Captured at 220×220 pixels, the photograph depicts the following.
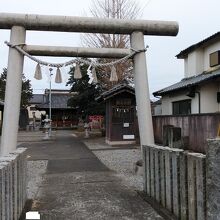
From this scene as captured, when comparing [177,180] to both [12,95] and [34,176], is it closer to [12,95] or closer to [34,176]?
[12,95]

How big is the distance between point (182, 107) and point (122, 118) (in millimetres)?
3557

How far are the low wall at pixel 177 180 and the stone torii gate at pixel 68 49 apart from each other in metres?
1.81

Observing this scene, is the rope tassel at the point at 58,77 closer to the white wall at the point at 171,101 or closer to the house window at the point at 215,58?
the white wall at the point at 171,101

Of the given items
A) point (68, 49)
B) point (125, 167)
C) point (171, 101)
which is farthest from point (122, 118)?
point (68, 49)

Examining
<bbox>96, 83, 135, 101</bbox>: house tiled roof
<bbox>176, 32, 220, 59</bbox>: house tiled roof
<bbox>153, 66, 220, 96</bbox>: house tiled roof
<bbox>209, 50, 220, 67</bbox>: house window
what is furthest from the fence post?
<bbox>96, 83, 135, 101</bbox>: house tiled roof

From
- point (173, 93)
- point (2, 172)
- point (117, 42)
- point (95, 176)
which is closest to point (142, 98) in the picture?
point (95, 176)

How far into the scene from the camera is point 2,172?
423cm

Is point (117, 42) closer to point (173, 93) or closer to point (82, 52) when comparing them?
point (173, 93)

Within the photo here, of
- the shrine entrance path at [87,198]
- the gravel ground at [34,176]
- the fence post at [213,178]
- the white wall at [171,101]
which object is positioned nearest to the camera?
the fence post at [213,178]

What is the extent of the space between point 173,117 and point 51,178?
28.3 ft

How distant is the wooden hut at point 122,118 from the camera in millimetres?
20906

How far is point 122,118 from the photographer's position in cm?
2120

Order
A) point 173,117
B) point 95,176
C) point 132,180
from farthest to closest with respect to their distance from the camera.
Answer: point 173,117 → point 95,176 → point 132,180

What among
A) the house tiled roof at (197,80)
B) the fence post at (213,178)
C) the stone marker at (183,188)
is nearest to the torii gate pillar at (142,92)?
the stone marker at (183,188)
